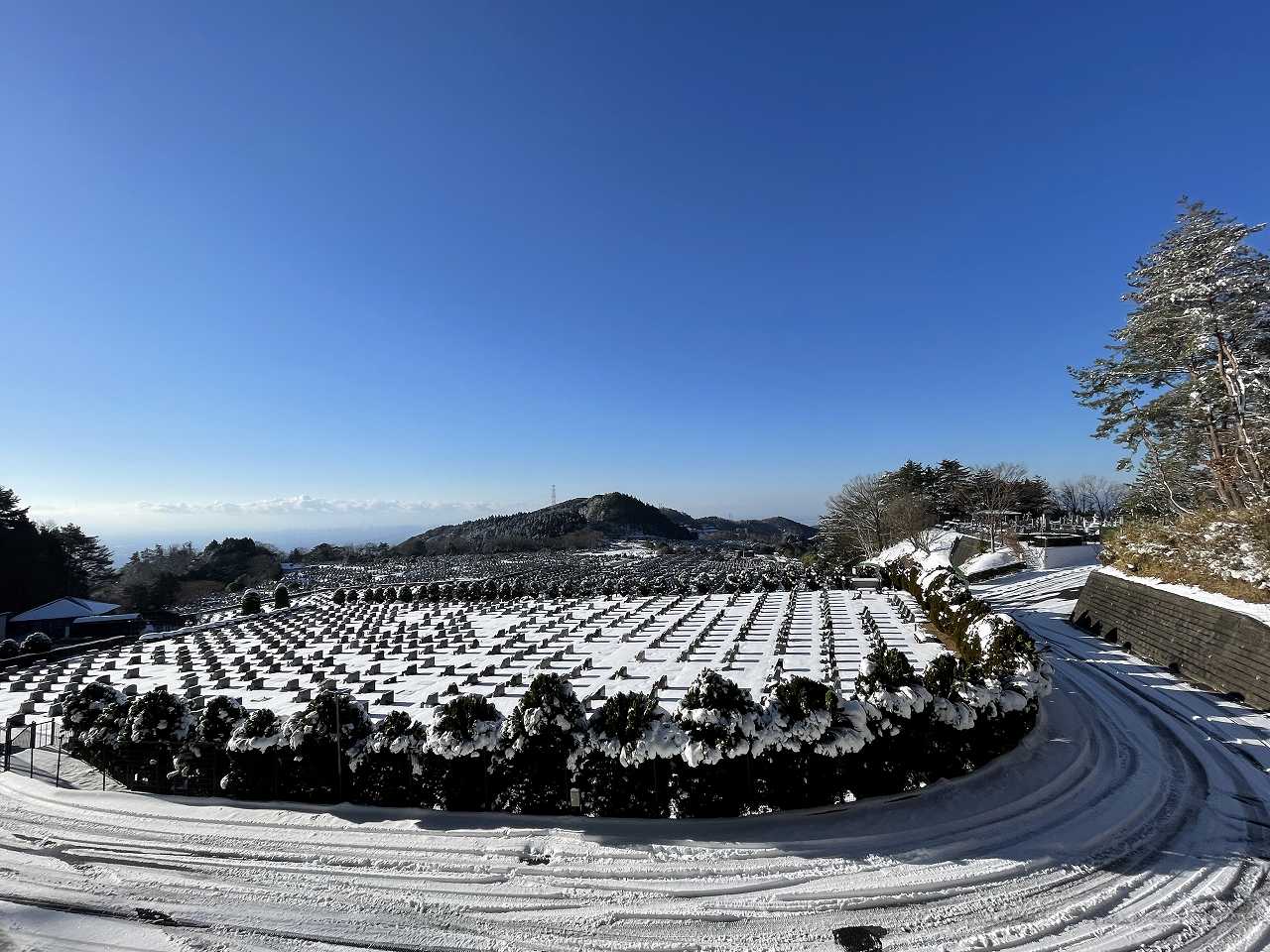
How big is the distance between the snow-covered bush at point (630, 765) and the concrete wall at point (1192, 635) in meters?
11.4

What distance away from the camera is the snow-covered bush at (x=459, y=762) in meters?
7.26

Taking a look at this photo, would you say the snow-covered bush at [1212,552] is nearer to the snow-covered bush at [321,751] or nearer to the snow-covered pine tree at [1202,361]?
the snow-covered pine tree at [1202,361]

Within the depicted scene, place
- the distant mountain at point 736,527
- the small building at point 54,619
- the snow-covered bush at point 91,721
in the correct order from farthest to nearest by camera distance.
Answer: the distant mountain at point 736,527
the small building at point 54,619
the snow-covered bush at point 91,721

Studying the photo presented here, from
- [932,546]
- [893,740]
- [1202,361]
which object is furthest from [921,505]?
[893,740]

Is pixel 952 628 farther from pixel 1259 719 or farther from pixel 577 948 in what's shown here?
pixel 577 948

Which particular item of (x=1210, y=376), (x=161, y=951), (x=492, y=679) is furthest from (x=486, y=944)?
(x=1210, y=376)

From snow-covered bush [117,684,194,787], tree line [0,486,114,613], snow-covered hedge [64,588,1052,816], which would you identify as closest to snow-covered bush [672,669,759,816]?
snow-covered hedge [64,588,1052,816]

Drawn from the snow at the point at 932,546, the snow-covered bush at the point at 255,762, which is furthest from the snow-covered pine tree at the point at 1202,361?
the snow-covered bush at the point at 255,762

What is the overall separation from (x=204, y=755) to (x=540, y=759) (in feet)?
17.0

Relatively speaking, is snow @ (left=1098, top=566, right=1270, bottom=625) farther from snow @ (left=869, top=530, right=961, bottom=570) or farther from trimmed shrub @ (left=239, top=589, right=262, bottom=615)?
trimmed shrub @ (left=239, top=589, right=262, bottom=615)

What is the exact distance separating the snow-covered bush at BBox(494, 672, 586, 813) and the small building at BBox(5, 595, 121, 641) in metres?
36.7

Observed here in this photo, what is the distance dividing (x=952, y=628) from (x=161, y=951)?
1728 centimetres

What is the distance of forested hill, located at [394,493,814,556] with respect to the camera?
93.0 metres

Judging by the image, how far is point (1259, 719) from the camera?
9500 mm
